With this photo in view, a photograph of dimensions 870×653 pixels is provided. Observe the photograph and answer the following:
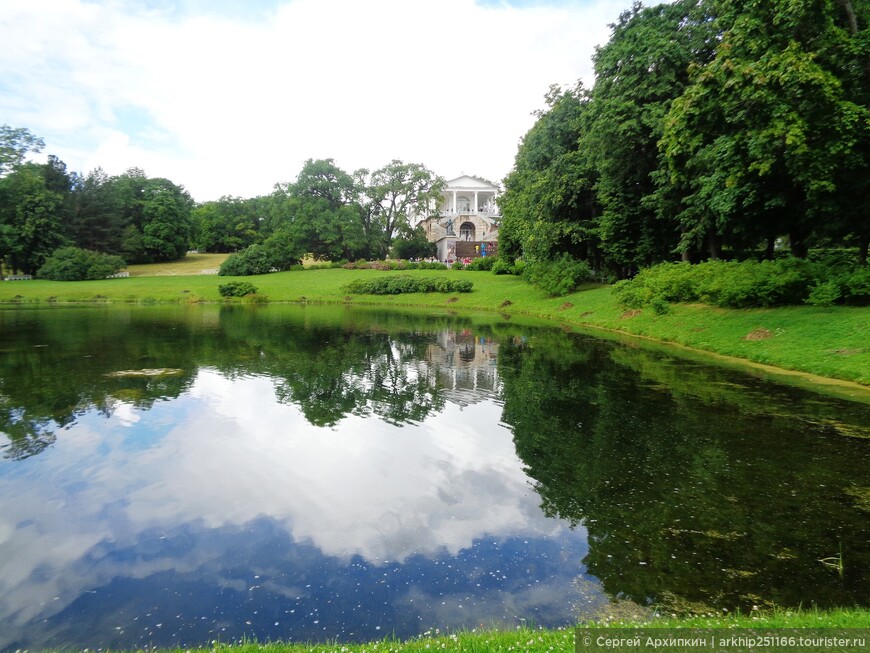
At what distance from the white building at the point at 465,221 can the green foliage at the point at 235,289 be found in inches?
1220

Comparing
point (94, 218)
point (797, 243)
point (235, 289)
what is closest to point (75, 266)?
point (94, 218)

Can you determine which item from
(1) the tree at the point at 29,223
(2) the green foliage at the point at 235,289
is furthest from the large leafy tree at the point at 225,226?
(2) the green foliage at the point at 235,289

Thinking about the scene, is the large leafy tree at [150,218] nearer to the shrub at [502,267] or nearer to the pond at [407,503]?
the shrub at [502,267]

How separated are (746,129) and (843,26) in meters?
4.73

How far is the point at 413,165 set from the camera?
242 feet

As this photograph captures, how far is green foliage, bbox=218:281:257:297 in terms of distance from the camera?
51438 mm

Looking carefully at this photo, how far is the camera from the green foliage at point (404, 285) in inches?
1911

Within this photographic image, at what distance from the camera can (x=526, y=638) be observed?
4.25 metres

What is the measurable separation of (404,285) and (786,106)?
37499 millimetres

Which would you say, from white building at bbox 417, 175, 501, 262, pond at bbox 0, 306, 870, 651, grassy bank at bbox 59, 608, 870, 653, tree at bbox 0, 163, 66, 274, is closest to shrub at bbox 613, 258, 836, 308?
pond at bbox 0, 306, 870, 651

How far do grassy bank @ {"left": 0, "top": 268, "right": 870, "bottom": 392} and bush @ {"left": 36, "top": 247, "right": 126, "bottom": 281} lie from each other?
7.57 feet

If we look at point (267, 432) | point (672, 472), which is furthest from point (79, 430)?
point (672, 472)

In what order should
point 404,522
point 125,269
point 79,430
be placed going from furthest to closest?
1. point 125,269
2. point 79,430
3. point 404,522

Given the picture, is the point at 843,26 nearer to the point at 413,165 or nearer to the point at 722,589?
the point at 722,589
